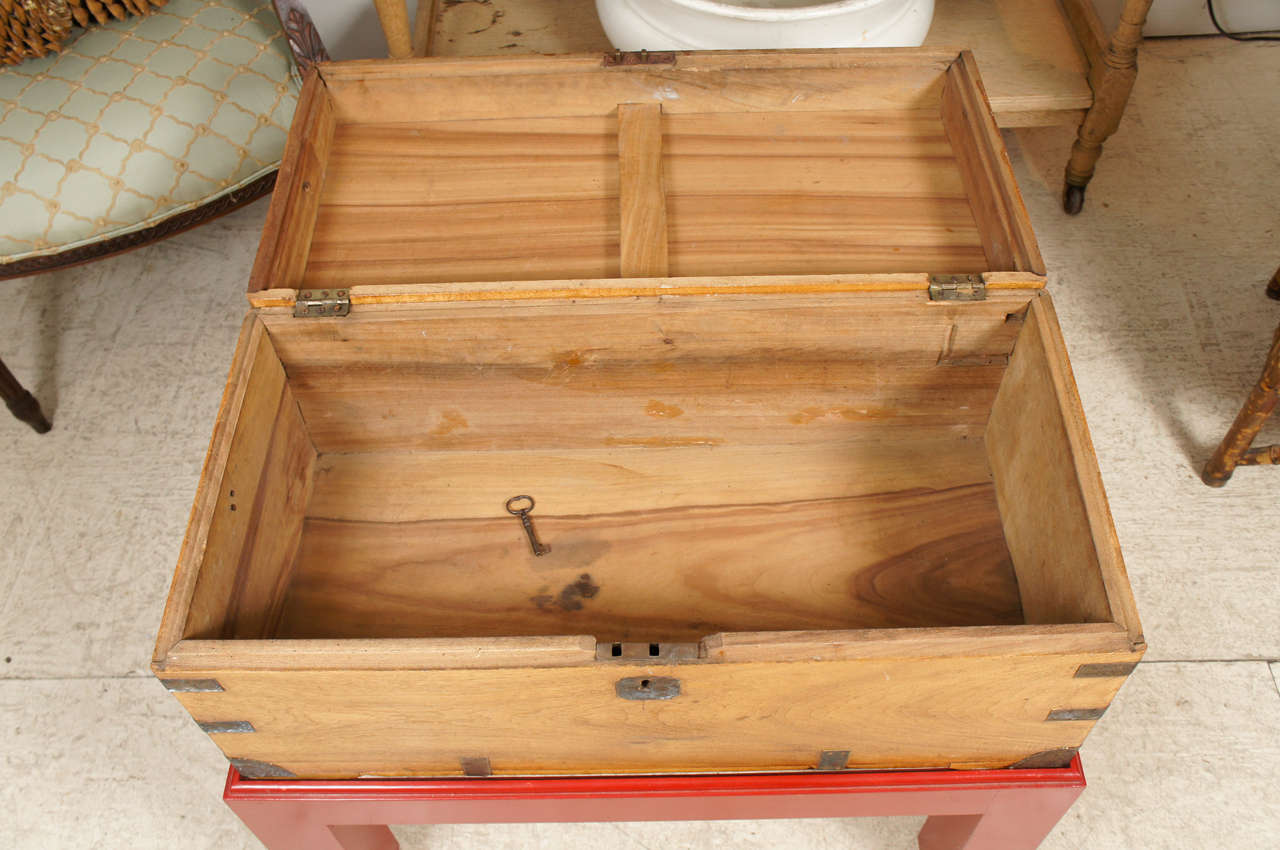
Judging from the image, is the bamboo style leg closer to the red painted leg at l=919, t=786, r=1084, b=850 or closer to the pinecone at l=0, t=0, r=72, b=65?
the red painted leg at l=919, t=786, r=1084, b=850

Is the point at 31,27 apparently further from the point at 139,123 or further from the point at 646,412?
the point at 646,412

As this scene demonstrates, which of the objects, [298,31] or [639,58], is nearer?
[639,58]

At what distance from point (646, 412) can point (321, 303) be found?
447mm

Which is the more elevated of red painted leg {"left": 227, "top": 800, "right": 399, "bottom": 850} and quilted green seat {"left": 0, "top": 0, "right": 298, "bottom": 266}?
quilted green seat {"left": 0, "top": 0, "right": 298, "bottom": 266}

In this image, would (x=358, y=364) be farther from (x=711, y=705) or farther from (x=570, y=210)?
(x=711, y=705)

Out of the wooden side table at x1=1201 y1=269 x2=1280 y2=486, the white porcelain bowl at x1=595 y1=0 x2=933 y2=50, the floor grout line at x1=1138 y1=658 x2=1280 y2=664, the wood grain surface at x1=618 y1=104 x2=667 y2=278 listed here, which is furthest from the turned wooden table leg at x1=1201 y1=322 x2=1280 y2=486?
the wood grain surface at x1=618 y1=104 x2=667 y2=278

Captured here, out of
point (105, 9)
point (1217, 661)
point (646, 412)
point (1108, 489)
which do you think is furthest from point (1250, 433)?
point (105, 9)

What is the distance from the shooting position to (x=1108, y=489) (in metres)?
1.71

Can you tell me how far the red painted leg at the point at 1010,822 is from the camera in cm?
109

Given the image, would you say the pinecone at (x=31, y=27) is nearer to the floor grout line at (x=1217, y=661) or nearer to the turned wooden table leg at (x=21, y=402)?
the turned wooden table leg at (x=21, y=402)

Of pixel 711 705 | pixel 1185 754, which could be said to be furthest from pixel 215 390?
pixel 1185 754

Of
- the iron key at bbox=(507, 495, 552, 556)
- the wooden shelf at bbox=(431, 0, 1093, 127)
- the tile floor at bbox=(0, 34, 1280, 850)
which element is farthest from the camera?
the wooden shelf at bbox=(431, 0, 1093, 127)

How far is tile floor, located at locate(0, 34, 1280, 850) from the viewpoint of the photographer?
1.42 meters

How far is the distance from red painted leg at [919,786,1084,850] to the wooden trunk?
2.7 inches
